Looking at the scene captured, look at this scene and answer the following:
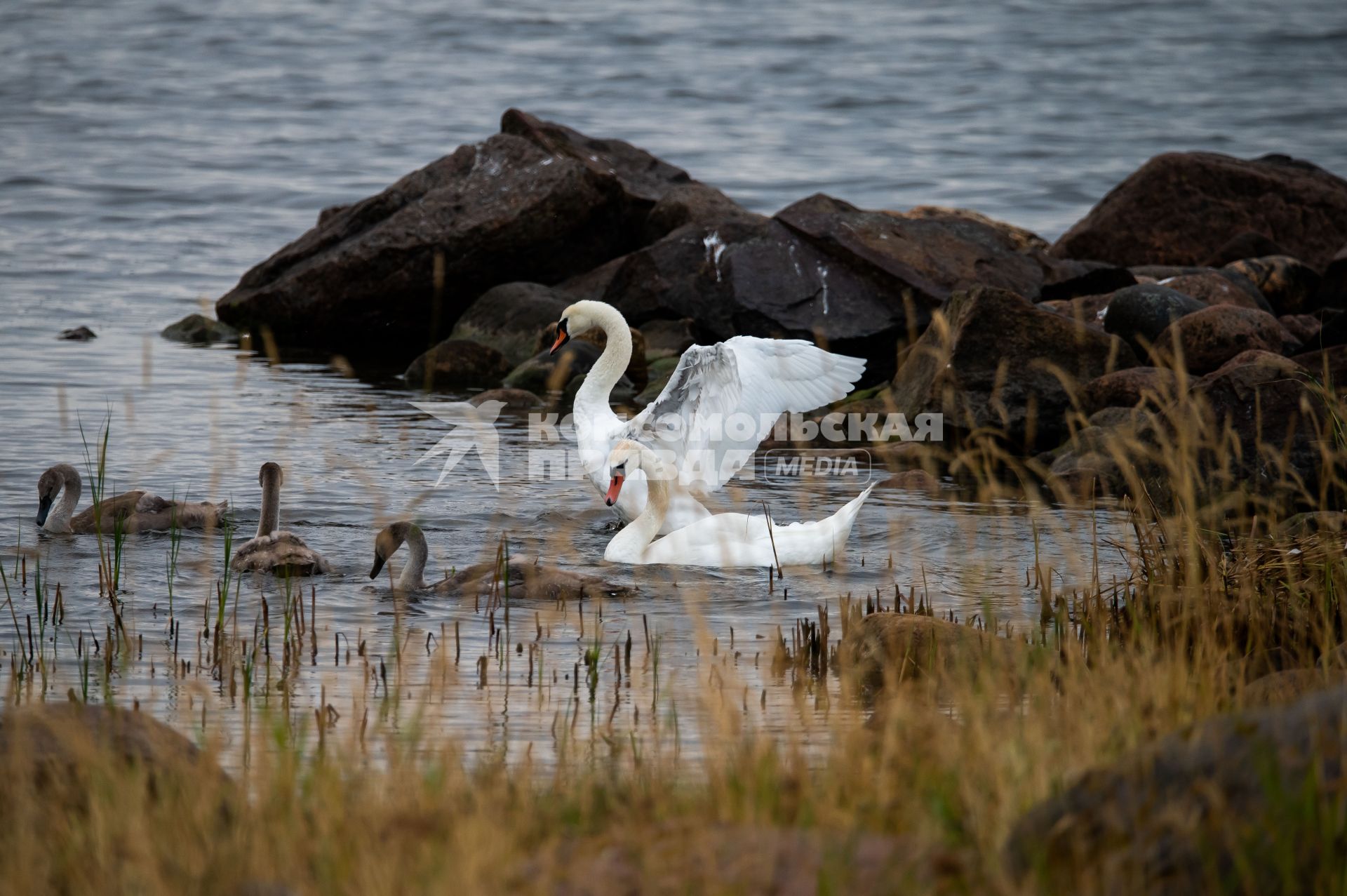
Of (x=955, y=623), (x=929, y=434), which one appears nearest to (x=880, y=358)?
(x=929, y=434)

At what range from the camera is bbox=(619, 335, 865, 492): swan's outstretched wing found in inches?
354

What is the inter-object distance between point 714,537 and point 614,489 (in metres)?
0.61

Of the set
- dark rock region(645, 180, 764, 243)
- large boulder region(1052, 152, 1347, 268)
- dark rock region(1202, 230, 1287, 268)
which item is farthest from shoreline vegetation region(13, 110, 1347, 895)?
large boulder region(1052, 152, 1347, 268)

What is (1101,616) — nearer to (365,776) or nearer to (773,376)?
(365,776)

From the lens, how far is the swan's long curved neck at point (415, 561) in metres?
7.13

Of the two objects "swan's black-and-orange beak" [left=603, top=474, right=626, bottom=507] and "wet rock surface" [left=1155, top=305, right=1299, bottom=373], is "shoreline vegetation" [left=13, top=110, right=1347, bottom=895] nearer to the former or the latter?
"wet rock surface" [left=1155, top=305, right=1299, bottom=373]

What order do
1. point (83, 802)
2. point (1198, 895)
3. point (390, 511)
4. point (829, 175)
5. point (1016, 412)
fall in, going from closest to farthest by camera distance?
point (1198, 895), point (83, 802), point (390, 511), point (1016, 412), point (829, 175)

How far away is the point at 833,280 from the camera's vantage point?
1466 centimetres

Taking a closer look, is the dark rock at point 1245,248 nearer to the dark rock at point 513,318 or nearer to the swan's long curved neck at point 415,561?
the dark rock at point 513,318

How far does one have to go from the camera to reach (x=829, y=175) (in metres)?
29.8

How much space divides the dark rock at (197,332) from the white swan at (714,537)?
9.69 metres

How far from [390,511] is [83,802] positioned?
17.7ft

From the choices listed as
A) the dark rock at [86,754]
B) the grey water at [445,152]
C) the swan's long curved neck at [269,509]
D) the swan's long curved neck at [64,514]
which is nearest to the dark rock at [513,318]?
the grey water at [445,152]

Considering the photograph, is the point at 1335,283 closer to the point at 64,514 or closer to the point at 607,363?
the point at 607,363
